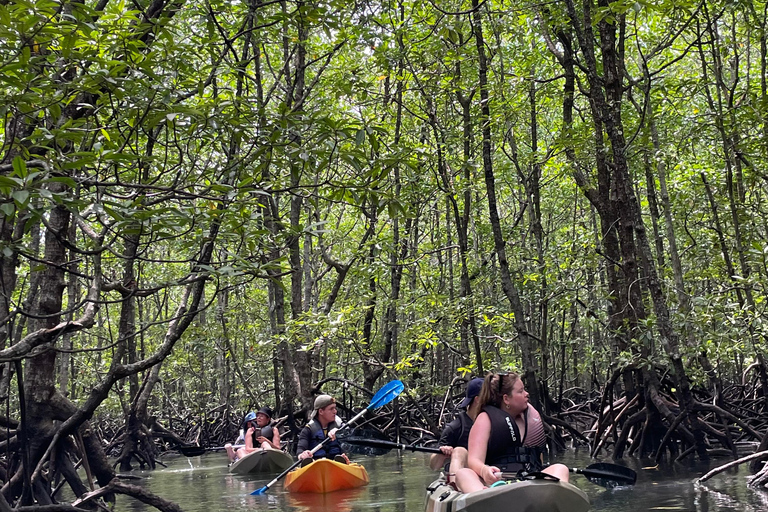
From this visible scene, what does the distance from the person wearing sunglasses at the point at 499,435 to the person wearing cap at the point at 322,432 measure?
17.4 ft

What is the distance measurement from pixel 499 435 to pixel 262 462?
808cm

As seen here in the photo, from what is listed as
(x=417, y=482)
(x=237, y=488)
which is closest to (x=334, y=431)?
(x=417, y=482)

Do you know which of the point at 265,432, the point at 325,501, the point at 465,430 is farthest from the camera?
the point at 265,432

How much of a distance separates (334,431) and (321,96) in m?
5.81

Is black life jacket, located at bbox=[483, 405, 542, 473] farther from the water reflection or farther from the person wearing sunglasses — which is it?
the water reflection

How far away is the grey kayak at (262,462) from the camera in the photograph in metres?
12.2

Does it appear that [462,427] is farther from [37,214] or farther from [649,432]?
[649,432]

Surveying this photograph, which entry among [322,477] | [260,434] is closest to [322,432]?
[322,477]

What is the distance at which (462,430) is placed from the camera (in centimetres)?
548

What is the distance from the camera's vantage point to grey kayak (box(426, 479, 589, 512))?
14.3ft

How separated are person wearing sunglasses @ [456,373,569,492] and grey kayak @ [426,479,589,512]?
0.96 feet

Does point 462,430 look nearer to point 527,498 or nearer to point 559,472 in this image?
point 559,472

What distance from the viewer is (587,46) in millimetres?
8883

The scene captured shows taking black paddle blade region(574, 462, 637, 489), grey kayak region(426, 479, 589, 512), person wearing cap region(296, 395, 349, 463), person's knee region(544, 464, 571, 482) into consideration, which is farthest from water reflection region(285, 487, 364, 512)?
grey kayak region(426, 479, 589, 512)
